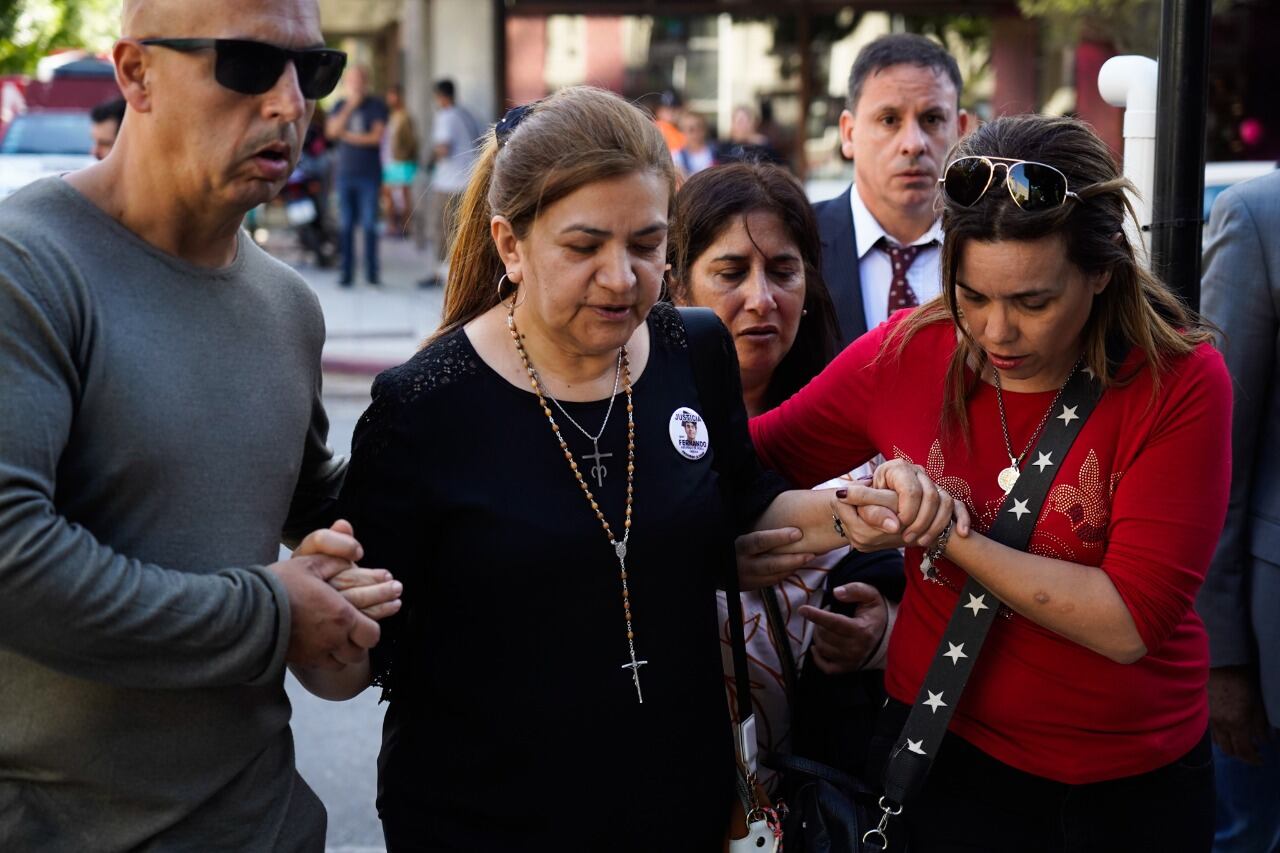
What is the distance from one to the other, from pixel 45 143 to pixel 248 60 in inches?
564

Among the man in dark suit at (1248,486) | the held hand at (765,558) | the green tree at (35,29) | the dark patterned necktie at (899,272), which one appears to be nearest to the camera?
the held hand at (765,558)

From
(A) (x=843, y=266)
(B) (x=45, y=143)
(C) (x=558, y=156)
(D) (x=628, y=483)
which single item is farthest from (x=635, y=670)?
(B) (x=45, y=143)

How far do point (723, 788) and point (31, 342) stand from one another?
1394 millimetres

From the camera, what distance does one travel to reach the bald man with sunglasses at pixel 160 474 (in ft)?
6.48

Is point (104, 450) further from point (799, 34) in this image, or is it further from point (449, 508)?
point (799, 34)

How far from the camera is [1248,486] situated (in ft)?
11.1

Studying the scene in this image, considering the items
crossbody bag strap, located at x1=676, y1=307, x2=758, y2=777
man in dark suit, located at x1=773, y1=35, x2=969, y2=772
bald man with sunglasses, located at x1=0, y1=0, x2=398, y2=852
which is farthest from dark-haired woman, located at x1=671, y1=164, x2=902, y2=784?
bald man with sunglasses, located at x1=0, y1=0, x2=398, y2=852

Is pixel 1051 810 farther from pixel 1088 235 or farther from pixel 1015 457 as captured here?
pixel 1088 235

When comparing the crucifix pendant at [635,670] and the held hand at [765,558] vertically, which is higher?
the held hand at [765,558]

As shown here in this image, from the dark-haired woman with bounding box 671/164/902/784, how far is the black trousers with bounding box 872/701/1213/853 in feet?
1.03

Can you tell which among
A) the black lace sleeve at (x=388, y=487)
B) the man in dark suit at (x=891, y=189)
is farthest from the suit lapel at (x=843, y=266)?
the black lace sleeve at (x=388, y=487)

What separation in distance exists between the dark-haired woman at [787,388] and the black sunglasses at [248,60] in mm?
1257

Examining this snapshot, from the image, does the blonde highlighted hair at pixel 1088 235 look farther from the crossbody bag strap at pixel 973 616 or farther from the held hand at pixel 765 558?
the held hand at pixel 765 558

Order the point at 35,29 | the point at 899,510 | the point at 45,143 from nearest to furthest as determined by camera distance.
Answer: the point at 899,510 → the point at 45,143 → the point at 35,29
